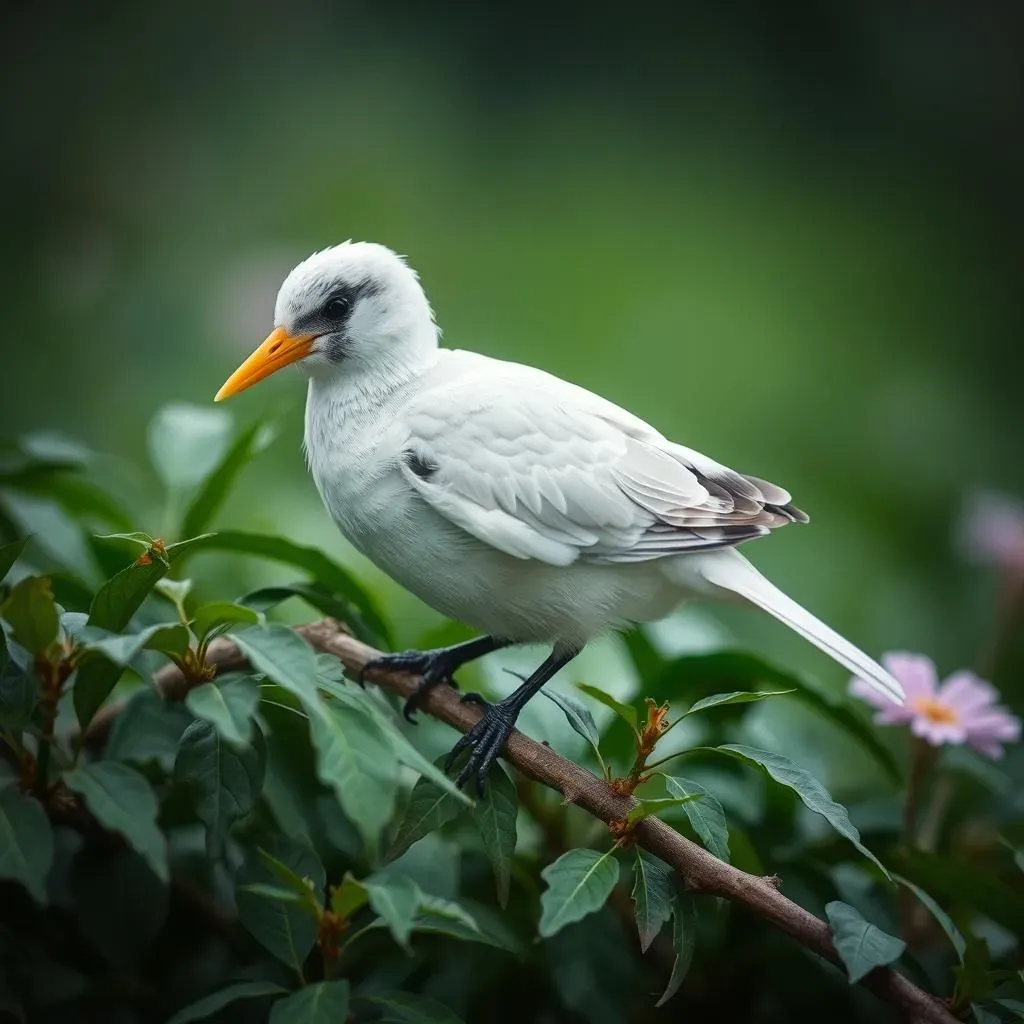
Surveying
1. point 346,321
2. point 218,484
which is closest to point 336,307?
point 346,321

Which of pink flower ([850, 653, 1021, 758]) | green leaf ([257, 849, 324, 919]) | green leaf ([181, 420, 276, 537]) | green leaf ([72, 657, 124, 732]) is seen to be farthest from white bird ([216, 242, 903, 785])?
green leaf ([72, 657, 124, 732])

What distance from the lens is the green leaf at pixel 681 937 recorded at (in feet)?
4.07

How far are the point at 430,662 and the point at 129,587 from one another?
55 centimetres

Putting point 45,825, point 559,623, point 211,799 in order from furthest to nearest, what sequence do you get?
A: point 559,623, point 211,799, point 45,825

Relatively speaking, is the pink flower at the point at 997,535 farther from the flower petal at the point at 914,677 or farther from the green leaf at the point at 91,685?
the green leaf at the point at 91,685

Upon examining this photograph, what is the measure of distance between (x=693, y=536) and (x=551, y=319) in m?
2.98

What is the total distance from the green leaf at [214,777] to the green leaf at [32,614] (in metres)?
0.18

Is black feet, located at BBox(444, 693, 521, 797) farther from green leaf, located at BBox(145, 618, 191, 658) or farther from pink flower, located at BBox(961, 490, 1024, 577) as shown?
pink flower, located at BBox(961, 490, 1024, 577)

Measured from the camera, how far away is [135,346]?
4.08m

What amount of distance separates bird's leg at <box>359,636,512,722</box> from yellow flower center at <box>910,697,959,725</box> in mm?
608

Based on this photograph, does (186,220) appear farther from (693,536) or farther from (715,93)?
(693,536)

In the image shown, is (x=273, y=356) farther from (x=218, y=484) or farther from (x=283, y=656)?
(x=283, y=656)

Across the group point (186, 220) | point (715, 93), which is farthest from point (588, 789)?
point (715, 93)

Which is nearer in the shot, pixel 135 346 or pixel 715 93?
pixel 135 346
